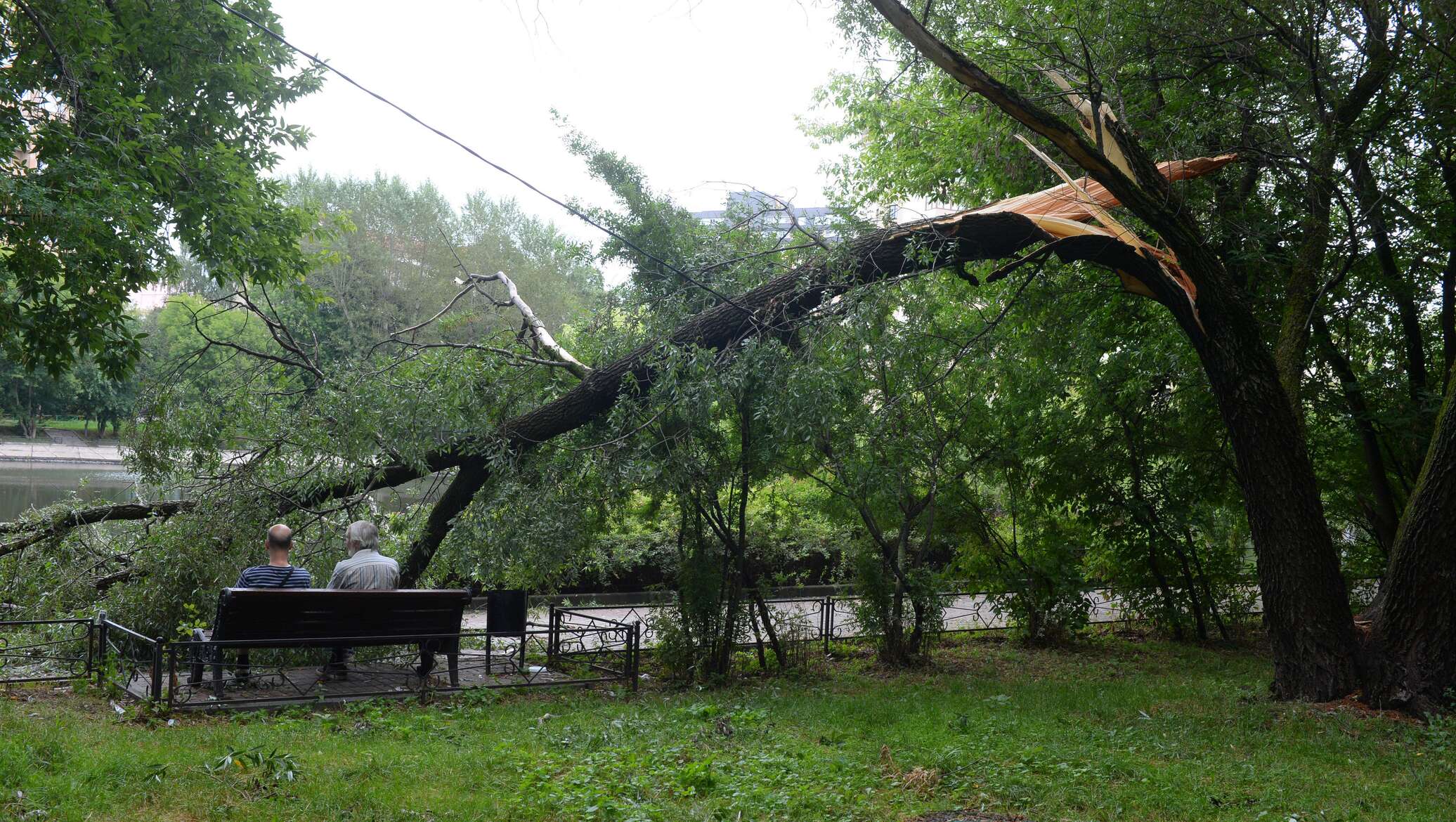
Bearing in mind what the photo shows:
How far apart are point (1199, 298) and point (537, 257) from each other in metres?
41.4

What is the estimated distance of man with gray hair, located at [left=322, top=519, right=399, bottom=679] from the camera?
8047 millimetres

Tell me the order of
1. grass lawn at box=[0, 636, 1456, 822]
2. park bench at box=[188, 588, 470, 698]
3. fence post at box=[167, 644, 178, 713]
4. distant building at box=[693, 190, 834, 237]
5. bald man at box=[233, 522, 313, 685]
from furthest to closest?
distant building at box=[693, 190, 834, 237] → bald man at box=[233, 522, 313, 685] → park bench at box=[188, 588, 470, 698] → fence post at box=[167, 644, 178, 713] → grass lawn at box=[0, 636, 1456, 822]

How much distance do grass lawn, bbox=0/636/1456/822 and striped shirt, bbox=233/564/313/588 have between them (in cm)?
125

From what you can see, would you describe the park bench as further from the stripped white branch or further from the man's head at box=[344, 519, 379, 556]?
the stripped white branch

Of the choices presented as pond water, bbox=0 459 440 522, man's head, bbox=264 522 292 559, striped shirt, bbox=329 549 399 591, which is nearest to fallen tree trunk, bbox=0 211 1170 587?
pond water, bbox=0 459 440 522

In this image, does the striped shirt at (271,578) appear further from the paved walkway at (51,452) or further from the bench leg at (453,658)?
the paved walkway at (51,452)

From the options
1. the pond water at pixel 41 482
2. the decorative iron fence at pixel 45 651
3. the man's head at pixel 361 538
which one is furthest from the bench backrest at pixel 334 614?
the pond water at pixel 41 482

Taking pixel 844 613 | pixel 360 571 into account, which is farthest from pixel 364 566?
pixel 844 613

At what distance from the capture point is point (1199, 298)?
8312mm

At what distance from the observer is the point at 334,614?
7.32 metres

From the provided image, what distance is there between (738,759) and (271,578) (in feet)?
13.6

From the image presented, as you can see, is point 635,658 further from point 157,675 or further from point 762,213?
point 762,213

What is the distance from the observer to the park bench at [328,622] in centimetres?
689

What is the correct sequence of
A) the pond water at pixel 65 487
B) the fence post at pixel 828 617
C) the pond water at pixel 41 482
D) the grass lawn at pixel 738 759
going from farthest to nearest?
1. the pond water at pixel 41 482
2. the fence post at pixel 828 617
3. the pond water at pixel 65 487
4. the grass lawn at pixel 738 759
